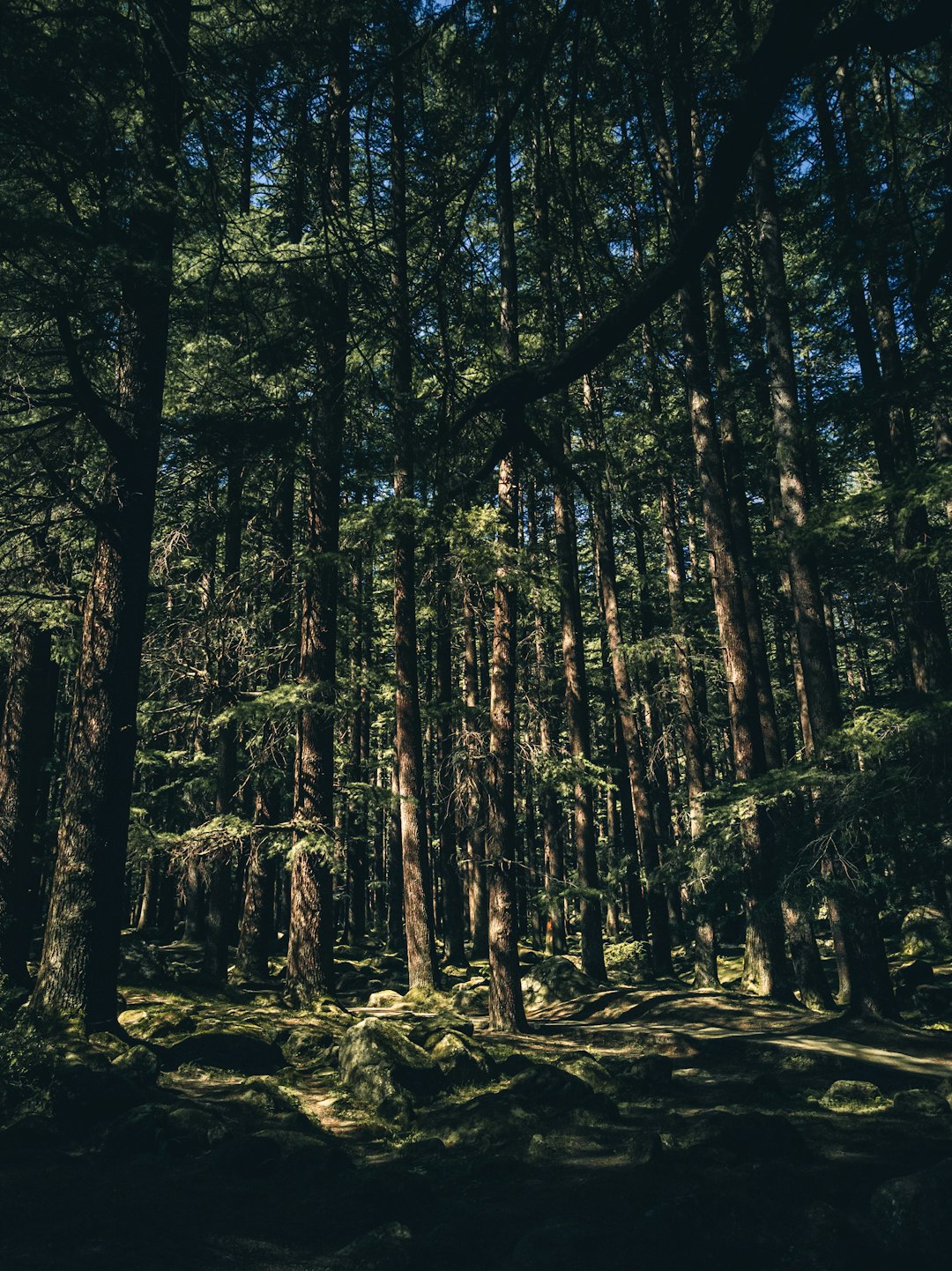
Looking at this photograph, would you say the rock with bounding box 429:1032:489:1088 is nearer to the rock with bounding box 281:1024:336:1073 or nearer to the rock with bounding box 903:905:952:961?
the rock with bounding box 281:1024:336:1073

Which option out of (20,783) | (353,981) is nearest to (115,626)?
(20,783)

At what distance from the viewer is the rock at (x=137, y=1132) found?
231 inches

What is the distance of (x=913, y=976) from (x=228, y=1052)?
1618 cm

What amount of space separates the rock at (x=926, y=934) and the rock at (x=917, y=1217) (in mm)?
20003

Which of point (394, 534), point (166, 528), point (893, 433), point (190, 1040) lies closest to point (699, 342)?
point (893, 433)

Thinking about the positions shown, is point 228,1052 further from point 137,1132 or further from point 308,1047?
point 137,1132

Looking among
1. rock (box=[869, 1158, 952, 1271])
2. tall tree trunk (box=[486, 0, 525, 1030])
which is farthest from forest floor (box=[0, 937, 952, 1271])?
tall tree trunk (box=[486, 0, 525, 1030])

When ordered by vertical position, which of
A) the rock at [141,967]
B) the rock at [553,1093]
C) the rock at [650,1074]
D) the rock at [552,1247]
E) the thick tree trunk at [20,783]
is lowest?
the rock at [650,1074]

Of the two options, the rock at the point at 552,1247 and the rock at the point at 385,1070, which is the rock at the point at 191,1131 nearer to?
the rock at the point at 385,1070

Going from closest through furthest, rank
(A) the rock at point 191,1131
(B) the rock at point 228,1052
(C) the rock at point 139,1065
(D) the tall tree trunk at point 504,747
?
(A) the rock at point 191,1131, (C) the rock at point 139,1065, (B) the rock at point 228,1052, (D) the tall tree trunk at point 504,747

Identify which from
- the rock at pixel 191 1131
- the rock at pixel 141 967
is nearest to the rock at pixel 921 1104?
the rock at pixel 191 1131

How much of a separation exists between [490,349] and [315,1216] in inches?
226

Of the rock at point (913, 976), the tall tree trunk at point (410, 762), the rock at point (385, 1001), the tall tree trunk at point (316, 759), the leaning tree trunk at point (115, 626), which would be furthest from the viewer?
the rock at point (913, 976)

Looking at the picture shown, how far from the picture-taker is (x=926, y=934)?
74.9 ft
